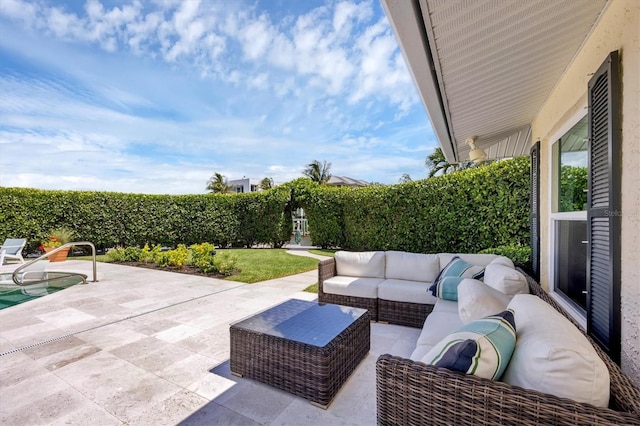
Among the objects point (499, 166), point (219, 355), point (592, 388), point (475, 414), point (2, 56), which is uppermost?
point (2, 56)

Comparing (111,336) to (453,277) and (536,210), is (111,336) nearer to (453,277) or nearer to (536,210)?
(453,277)

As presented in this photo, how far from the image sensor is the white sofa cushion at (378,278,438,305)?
4062 mm

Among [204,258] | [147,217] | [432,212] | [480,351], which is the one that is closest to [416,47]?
[480,351]

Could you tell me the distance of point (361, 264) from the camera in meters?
5.04

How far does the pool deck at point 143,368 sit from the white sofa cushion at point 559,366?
4.41 ft

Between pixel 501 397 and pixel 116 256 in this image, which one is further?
pixel 116 256

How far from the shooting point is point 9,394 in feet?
8.35

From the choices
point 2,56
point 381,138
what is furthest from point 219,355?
point 381,138

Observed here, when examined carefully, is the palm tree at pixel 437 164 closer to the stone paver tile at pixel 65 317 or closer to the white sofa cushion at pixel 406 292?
the white sofa cushion at pixel 406 292

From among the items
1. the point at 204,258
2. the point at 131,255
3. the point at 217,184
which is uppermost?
the point at 217,184

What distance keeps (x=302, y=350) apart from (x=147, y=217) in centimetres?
1270

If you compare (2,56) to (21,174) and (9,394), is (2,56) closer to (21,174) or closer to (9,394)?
(21,174)

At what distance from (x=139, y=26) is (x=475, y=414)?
361 inches

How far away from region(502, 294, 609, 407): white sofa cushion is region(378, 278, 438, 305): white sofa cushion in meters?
2.54
